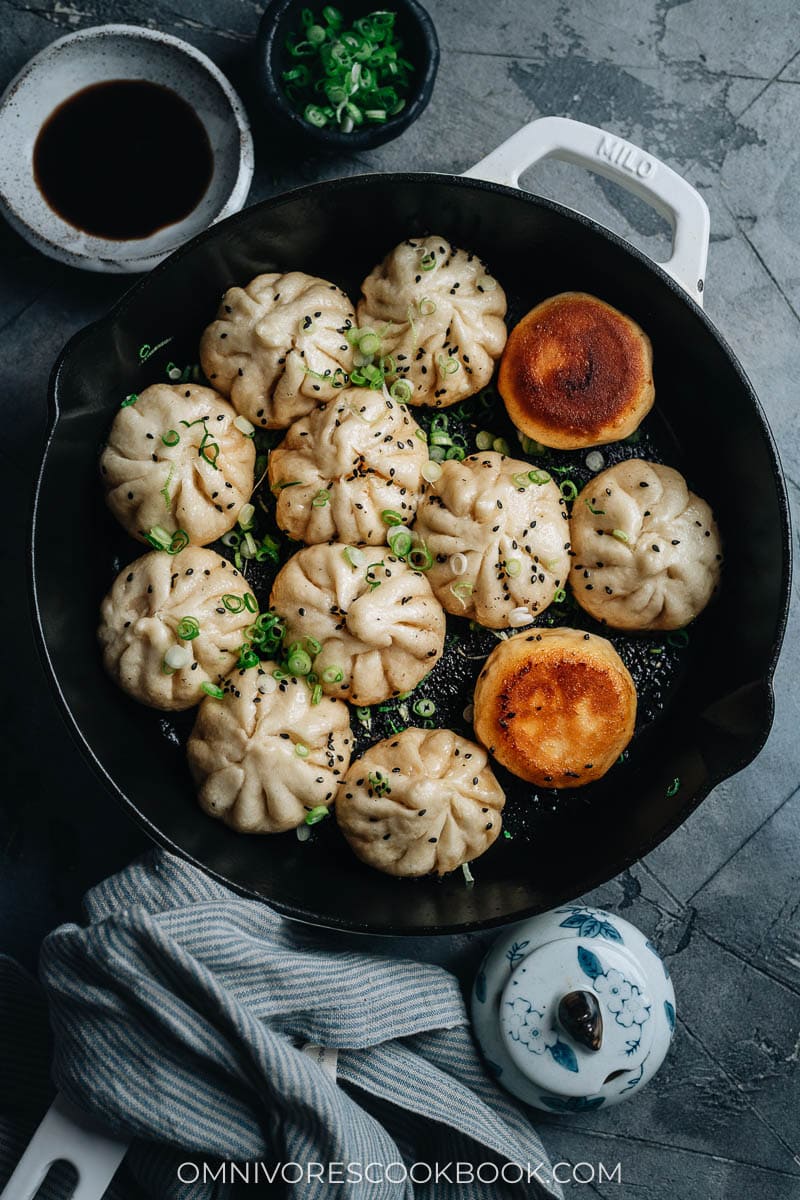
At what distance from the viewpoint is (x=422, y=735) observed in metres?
2.86

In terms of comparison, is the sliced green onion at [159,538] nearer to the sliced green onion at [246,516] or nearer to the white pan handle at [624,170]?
the sliced green onion at [246,516]

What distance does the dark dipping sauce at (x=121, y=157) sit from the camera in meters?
3.02

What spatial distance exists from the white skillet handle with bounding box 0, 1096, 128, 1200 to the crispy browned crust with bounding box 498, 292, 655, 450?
2.32m

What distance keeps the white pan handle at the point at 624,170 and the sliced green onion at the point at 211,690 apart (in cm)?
160

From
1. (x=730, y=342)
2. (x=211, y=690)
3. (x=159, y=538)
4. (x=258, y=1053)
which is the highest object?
(x=730, y=342)

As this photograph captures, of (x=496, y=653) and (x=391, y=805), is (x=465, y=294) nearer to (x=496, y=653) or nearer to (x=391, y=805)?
(x=496, y=653)

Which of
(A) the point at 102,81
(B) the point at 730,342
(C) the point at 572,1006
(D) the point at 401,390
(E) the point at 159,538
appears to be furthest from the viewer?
(B) the point at 730,342

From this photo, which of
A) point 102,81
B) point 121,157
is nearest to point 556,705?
point 121,157

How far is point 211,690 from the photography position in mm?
2762

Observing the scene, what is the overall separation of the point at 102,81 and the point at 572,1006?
305 cm

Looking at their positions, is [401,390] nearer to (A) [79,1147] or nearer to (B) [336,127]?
(B) [336,127]

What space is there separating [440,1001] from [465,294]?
2.09 metres

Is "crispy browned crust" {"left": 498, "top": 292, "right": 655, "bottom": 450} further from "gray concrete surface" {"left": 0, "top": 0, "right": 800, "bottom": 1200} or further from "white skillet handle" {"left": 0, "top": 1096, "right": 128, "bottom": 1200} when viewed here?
"white skillet handle" {"left": 0, "top": 1096, "right": 128, "bottom": 1200}

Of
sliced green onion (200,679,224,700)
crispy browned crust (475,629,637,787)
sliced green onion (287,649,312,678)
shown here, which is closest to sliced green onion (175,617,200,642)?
sliced green onion (200,679,224,700)
